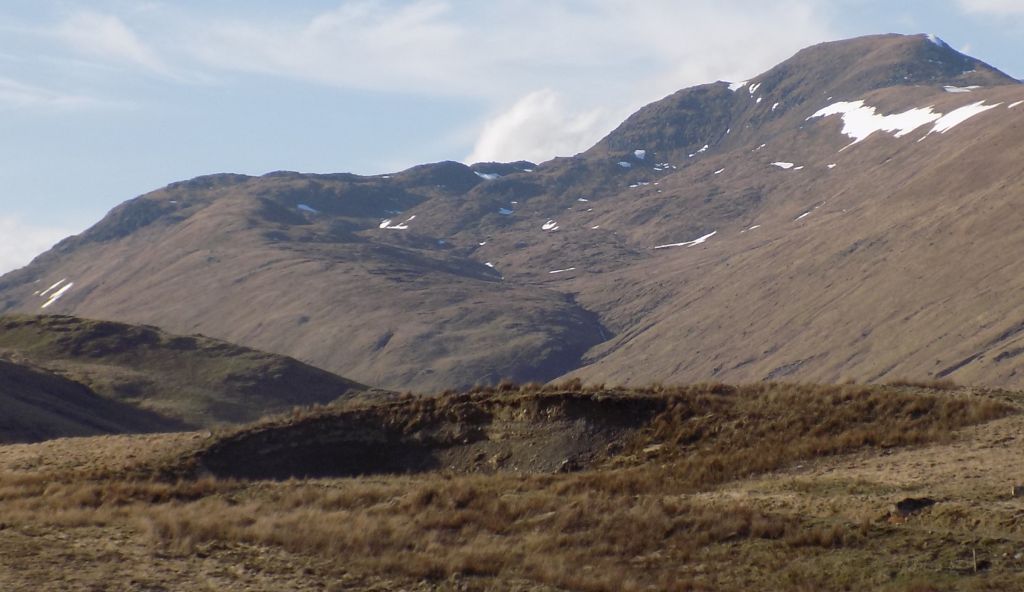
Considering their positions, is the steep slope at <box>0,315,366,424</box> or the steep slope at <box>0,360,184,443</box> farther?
the steep slope at <box>0,315,366,424</box>

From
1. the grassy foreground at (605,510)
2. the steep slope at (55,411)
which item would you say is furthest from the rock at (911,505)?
the steep slope at (55,411)

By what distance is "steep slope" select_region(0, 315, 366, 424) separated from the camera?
68688 mm

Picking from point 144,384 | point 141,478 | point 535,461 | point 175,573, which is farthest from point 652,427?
point 144,384

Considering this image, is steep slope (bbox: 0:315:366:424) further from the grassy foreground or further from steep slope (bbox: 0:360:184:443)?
the grassy foreground

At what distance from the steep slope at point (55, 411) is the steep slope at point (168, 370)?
61.6 inches

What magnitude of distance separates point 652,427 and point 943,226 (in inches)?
5666

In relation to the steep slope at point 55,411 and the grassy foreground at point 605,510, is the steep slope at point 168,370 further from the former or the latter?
the grassy foreground at point 605,510

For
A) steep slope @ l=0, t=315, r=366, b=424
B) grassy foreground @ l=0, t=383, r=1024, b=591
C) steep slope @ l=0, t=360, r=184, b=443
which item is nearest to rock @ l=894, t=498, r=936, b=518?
grassy foreground @ l=0, t=383, r=1024, b=591

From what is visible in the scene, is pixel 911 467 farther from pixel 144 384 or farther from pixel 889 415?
pixel 144 384

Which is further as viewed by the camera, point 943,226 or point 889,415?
point 943,226

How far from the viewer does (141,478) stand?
23094mm

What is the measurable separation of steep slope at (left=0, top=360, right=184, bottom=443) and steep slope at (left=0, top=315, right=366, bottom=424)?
157cm

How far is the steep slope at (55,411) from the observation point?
48.4 meters

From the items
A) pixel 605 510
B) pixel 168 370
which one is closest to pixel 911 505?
pixel 605 510
